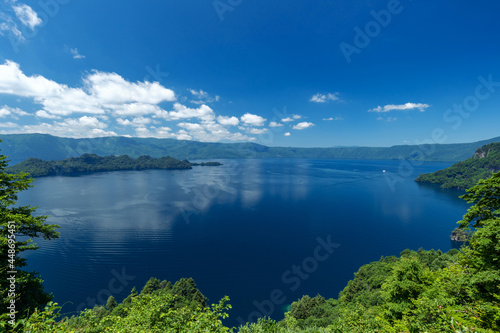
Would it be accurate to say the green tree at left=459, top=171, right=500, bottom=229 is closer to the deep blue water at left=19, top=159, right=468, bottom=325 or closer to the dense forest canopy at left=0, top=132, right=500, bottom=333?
the dense forest canopy at left=0, top=132, right=500, bottom=333

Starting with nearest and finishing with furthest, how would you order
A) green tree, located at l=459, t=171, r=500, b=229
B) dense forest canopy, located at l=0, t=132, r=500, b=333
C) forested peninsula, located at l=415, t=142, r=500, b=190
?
dense forest canopy, located at l=0, t=132, r=500, b=333 < green tree, located at l=459, t=171, r=500, b=229 < forested peninsula, located at l=415, t=142, r=500, b=190

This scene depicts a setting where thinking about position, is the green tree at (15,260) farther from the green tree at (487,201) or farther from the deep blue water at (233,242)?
the deep blue water at (233,242)

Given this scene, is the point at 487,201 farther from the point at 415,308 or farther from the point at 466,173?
the point at 466,173

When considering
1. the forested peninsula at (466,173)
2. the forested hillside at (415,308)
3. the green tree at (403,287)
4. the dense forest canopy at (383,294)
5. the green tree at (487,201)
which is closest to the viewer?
the forested hillside at (415,308)

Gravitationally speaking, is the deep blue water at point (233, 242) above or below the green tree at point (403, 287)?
below

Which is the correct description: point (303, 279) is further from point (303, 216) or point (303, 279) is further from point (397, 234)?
point (397, 234)

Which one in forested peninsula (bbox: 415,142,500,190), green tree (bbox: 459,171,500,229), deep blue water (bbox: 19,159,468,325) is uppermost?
green tree (bbox: 459,171,500,229)

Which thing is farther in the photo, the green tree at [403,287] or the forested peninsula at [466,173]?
the forested peninsula at [466,173]

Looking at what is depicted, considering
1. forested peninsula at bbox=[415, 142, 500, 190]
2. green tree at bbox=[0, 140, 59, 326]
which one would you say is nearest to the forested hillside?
green tree at bbox=[0, 140, 59, 326]

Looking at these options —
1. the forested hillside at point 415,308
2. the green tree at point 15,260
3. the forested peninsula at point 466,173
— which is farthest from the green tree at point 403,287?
the forested peninsula at point 466,173
